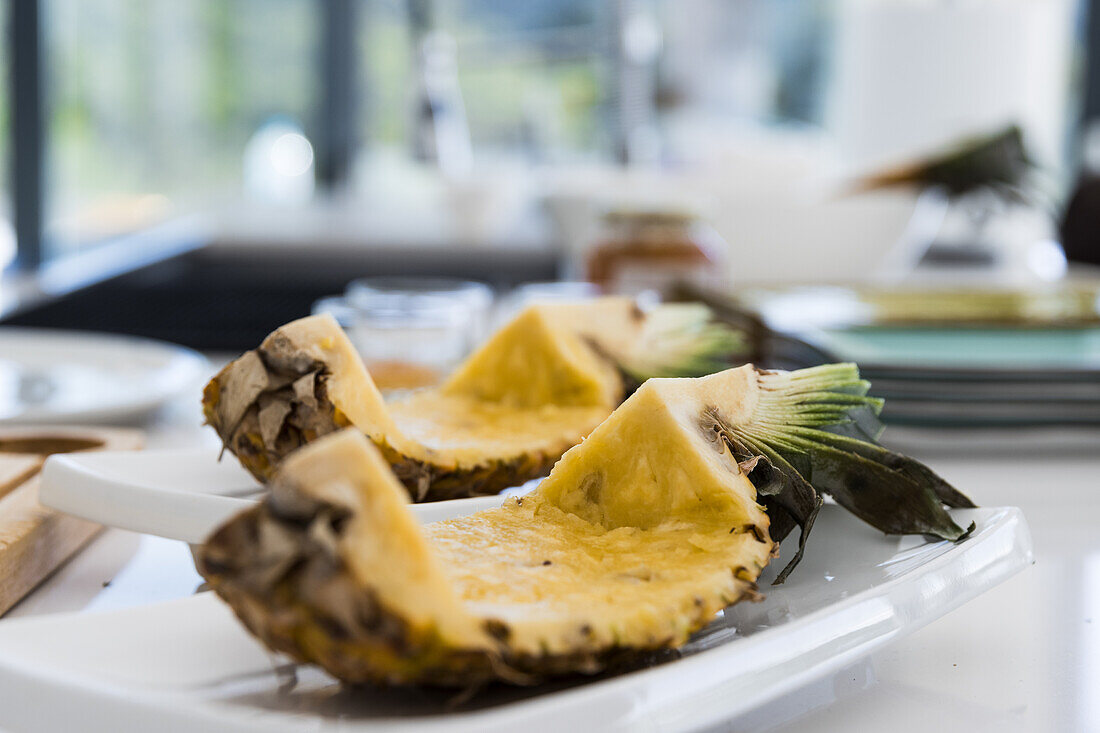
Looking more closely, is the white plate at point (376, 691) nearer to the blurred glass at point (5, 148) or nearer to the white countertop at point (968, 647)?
the white countertop at point (968, 647)

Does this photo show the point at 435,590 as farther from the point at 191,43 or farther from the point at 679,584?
the point at 191,43

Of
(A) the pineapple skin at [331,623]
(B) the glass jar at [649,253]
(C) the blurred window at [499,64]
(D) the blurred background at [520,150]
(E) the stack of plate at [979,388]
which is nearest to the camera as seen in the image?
(A) the pineapple skin at [331,623]

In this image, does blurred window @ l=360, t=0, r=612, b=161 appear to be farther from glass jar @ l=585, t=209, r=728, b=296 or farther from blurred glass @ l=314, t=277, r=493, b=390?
blurred glass @ l=314, t=277, r=493, b=390

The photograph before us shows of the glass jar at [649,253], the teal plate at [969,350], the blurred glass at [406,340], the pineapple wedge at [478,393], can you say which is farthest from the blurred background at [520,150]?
the pineapple wedge at [478,393]

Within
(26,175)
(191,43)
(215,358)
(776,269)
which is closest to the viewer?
(215,358)

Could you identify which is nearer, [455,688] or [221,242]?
[455,688]

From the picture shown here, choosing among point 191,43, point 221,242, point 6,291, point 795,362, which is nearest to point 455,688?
point 795,362

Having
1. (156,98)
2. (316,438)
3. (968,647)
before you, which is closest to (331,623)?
(316,438)
